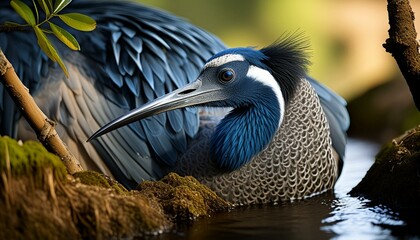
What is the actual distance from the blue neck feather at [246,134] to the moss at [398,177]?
65 cm

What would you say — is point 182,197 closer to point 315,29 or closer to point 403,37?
point 403,37

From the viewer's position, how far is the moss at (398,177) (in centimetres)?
492

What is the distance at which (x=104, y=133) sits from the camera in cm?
559

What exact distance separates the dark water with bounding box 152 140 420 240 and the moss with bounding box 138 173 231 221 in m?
0.08

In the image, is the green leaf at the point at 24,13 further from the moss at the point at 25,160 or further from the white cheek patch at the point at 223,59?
the white cheek patch at the point at 223,59

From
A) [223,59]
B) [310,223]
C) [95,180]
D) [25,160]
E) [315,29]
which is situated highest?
[315,29]

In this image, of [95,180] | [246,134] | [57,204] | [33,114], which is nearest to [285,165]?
[246,134]

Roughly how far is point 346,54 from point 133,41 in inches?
364

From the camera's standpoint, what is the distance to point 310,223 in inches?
185

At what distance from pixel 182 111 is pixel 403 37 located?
6.05ft

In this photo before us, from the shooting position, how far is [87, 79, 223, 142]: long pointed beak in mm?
5570

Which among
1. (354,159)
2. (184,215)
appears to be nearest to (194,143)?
(184,215)

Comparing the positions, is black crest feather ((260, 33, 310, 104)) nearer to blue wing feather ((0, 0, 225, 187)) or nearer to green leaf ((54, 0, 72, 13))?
blue wing feather ((0, 0, 225, 187))

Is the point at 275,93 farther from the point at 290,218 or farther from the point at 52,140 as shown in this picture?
the point at 52,140
